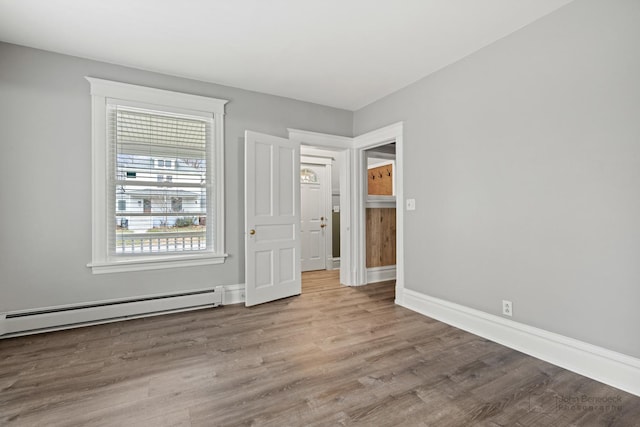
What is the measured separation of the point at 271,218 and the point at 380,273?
206 cm

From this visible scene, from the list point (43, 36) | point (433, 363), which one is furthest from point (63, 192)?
point (433, 363)

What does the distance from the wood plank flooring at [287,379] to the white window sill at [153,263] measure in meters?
0.56

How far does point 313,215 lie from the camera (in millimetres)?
5969

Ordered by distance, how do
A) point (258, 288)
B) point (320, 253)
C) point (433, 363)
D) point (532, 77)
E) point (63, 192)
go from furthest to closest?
point (320, 253), point (258, 288), point (63, 192), point (532, 77), point (433, 363)

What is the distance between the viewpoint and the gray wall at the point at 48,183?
107 inches

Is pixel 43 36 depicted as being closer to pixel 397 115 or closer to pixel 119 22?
pixel 119 22

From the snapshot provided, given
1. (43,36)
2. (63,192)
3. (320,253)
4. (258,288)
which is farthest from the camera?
(320,253)

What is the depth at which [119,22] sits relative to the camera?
244cm


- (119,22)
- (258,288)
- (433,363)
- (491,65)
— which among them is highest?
(119,22)

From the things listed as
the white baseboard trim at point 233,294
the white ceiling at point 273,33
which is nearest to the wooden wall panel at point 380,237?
the white baseboard trim at point 233,294

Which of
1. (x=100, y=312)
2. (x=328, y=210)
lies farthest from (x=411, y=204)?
(x=100, y=312)

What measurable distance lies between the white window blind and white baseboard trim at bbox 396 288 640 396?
2780 millimetres

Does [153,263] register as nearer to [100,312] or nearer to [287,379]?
[100,312]

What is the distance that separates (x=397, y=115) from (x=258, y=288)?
107 inches
